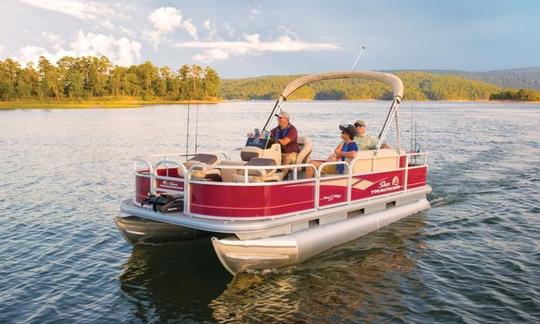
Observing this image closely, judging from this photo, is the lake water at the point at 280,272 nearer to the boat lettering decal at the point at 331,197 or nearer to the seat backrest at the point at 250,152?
the boat lettering decal at the point at 331,197

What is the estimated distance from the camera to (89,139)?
31891 mm

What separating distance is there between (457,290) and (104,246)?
6654 mm

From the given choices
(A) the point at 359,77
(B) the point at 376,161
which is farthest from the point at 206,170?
(A) the point at 359,77

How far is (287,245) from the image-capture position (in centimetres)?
805

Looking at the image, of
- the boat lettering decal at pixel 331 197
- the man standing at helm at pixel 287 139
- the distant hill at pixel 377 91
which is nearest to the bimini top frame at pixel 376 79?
the man standing at helm at pixel 287 139

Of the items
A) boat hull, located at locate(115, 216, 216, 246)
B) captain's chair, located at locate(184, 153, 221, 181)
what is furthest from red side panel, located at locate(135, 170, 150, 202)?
captain's chair, located at locate(184, 153, 221, 181)

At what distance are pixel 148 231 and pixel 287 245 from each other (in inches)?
110

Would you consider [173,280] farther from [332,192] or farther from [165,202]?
[332,192]

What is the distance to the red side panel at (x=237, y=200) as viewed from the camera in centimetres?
767

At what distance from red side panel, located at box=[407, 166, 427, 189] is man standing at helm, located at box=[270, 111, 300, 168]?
3067 millimetres

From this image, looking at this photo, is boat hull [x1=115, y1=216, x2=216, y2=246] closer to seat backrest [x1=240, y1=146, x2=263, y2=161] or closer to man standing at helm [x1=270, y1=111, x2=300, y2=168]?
seat backrest [x1=240, y1=146, x2=263, y2=161]

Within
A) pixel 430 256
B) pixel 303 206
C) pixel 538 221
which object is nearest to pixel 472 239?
pixel 430 256

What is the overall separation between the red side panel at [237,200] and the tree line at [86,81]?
2790 inches

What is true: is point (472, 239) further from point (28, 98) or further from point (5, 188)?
point (28, 98)
